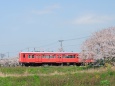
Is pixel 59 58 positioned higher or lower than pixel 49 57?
lower

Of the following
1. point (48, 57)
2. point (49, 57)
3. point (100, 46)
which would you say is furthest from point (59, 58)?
point (100, 46)

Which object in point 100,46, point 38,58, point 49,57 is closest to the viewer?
point 100,46

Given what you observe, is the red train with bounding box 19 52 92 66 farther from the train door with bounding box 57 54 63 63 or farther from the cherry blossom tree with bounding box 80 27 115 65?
the cherry blossom tree with bounding box 80 27 115 65

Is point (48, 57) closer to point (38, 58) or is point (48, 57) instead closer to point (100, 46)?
point (38, 58)

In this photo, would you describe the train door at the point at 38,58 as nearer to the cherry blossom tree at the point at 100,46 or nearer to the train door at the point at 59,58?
the train door at the point at 59,58

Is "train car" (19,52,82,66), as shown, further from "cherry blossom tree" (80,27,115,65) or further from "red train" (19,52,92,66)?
"cherry blossom tree" (80,27,115,65)

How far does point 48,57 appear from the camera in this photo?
146ft

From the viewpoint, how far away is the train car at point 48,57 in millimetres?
43938

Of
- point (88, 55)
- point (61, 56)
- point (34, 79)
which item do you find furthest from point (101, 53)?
point (34, 79)

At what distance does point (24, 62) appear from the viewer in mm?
44438

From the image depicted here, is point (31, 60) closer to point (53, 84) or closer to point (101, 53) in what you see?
point (101, 53)

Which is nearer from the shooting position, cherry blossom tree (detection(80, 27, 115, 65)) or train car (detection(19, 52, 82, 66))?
cherry blossom tree (detection(80, 27, 115, 65))

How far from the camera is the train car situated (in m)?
43.9

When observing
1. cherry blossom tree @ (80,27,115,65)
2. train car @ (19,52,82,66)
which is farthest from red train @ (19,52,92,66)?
cherry blossom tree @ (80,27,115,65)
